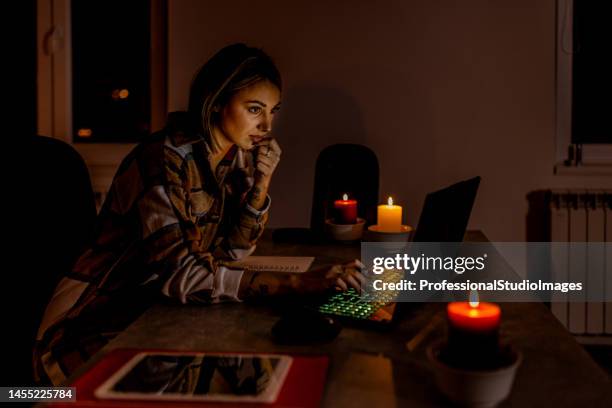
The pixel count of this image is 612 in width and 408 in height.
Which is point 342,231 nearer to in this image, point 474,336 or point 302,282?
point 302,282

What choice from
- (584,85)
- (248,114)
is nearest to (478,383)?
(248,114)

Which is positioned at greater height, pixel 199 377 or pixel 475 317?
pixel 475 317

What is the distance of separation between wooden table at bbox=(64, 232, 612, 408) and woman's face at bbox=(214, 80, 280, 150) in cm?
51


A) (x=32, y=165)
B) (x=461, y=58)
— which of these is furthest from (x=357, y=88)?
(x=32, y=165)

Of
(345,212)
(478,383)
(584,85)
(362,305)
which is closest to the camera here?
(478,383)

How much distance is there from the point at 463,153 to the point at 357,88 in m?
0.53

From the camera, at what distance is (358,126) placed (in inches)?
102

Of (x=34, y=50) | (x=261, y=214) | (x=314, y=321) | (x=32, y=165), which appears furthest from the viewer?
(x=34, y=50)

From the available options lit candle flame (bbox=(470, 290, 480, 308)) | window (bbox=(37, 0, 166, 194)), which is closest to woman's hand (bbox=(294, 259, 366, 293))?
lit candle flame (bbox=(470, 290, 480, 308))

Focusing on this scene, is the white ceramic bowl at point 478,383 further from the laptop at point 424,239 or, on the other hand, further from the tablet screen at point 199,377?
the laptop at point 424,239

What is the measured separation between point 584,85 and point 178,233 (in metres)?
2.13

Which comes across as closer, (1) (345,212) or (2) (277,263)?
(2) (277,263)

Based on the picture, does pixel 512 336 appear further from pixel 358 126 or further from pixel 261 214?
pixel 358 126

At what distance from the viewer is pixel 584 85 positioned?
8.67ft
